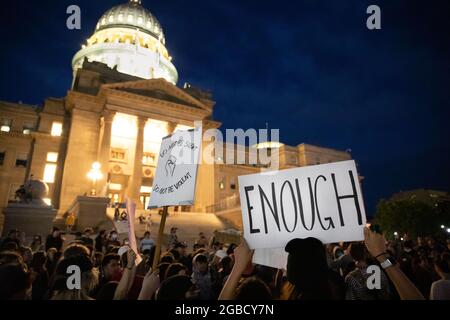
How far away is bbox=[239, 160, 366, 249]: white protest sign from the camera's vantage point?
2928 millimetres

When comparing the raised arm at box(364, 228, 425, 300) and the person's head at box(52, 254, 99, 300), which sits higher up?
the raised arm at box(364, 228, 425, 300)

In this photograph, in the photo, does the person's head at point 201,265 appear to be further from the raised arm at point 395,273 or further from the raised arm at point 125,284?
the raised arm at point 395,273

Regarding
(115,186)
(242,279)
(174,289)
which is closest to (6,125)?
(115,186)

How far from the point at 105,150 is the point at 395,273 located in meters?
32.8

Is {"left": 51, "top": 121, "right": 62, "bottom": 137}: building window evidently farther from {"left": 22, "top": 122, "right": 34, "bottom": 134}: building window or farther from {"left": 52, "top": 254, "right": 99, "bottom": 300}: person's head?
{"left": 52, "top": 254, "right": 99, "bottom": 300}: person's head

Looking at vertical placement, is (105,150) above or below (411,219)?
above

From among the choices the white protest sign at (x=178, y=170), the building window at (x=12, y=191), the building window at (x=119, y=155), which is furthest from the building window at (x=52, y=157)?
the white protest sign at (x=178, y=170)

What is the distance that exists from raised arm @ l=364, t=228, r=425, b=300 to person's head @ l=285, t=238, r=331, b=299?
0.53 meters

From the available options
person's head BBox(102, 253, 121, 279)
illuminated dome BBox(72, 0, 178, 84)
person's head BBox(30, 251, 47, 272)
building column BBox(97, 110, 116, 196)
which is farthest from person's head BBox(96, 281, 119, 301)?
illuminated dome BBox(72, 0, 178, 84)

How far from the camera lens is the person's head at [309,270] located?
2.12 m

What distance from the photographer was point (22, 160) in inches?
1487

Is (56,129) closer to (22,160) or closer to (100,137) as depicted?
(22,160)

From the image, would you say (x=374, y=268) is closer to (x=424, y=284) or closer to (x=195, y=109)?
(x=424, y=284)
